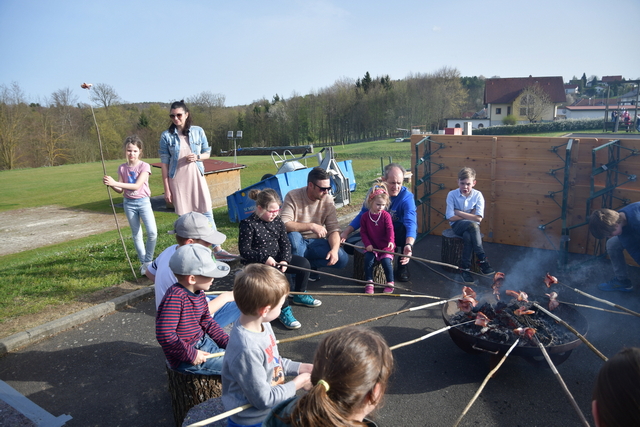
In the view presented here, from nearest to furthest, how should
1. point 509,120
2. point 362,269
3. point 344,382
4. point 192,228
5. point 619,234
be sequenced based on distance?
point 344,382, point 192,228, point 619,234, point 362,269, point 509,120

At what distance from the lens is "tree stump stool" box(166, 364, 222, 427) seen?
2.89m

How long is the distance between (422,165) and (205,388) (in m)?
6.08

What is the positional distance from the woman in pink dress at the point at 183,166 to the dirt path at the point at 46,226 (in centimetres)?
651

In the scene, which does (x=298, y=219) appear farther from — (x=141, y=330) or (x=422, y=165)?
(x=422, y=165)

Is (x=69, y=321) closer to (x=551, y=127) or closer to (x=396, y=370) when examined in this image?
(x=396, y=370)

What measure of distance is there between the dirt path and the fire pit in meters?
10.3

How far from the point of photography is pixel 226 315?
3732mm

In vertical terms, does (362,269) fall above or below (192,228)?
below

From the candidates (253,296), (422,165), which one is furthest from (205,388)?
(422,165)

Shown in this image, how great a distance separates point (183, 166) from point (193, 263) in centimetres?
349

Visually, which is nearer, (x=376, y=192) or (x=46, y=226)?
(x=376, y=192)

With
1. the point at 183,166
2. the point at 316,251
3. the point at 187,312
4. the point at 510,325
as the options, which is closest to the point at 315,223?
the point at 316,251

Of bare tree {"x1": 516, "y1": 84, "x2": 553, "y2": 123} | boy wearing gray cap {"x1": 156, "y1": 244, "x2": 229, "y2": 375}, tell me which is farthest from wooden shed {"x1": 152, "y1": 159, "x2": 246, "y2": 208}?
bare tree {"x1": 516, "y1": 84, "x2": 553, "y2": 123}

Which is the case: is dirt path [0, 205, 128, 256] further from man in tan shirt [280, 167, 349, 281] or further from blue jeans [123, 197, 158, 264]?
man in tan shirt [280, 167, 349, 281]
